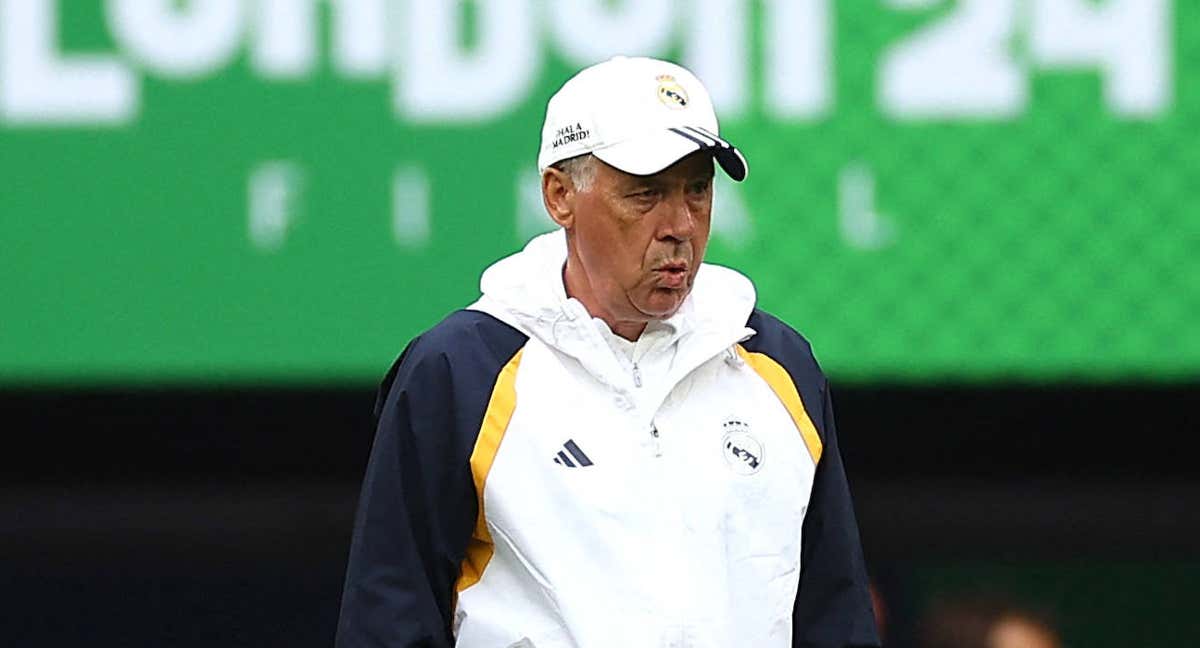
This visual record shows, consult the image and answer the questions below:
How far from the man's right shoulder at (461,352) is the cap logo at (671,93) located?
1.06 ft

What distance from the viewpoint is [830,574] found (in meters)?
2.62

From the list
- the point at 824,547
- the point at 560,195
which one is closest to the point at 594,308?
the point at 560,195

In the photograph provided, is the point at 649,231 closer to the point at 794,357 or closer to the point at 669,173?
the point at 669,173

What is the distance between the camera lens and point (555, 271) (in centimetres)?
266

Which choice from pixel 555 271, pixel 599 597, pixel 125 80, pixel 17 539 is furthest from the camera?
pixel 17 539

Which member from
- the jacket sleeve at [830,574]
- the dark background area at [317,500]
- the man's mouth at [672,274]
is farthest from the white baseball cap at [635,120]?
the dark background area at [317,500]

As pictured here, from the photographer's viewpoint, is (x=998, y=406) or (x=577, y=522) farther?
(x=998, y=406)

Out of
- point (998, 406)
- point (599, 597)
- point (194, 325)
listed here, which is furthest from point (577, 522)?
point (998, 406)

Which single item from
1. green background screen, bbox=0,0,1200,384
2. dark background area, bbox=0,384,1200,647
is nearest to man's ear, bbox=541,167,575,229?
green background screen, bbox=0,0,1200,384

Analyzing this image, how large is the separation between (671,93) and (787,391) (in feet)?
1.25

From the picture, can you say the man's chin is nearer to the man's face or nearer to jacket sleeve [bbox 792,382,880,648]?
the man's face

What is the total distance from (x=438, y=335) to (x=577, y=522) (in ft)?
0.95

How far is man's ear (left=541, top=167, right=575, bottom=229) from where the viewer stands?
8.52 feet

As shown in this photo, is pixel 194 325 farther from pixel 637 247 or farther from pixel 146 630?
pixel 637 247
